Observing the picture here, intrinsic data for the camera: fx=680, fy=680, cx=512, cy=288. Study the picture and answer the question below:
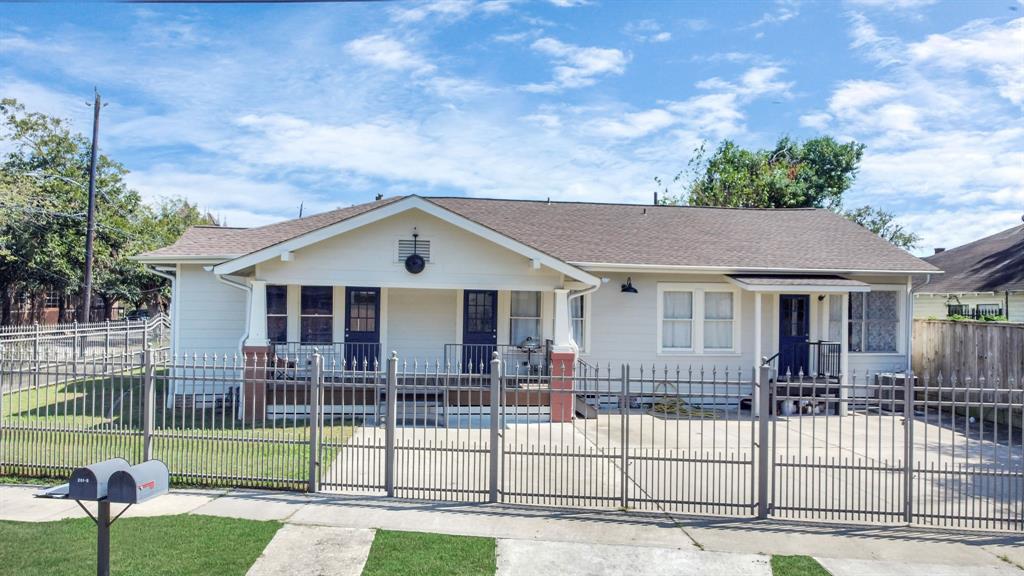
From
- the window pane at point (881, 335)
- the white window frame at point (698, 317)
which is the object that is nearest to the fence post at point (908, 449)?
the white window frame at point (698, 317)

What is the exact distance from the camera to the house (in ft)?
44.3

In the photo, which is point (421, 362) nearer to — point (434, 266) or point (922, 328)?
point (434, 266)

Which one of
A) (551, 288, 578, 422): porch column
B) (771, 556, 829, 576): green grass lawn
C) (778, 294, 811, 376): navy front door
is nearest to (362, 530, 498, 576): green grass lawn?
(771, 556, 829, 576): green grass lawn

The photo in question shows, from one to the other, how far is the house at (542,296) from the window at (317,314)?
0.08 feet

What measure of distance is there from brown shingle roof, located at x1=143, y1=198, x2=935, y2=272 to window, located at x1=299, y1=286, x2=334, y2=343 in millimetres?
1445

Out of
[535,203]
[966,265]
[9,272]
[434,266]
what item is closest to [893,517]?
[434,266]

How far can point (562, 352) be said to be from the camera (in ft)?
43.6

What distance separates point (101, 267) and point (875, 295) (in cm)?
3592

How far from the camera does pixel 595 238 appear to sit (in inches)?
691

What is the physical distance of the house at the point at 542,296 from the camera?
13500 millimetres

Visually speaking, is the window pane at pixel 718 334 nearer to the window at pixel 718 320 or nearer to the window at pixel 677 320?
the window at pixel 718 320

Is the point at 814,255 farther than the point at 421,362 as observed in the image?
Yes

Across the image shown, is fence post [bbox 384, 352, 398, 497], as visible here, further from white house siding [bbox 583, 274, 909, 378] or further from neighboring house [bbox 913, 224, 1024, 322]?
neighboring house [bbox 913, 224, 1024, 322]

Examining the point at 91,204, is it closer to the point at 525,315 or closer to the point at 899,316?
the point at 525,315
